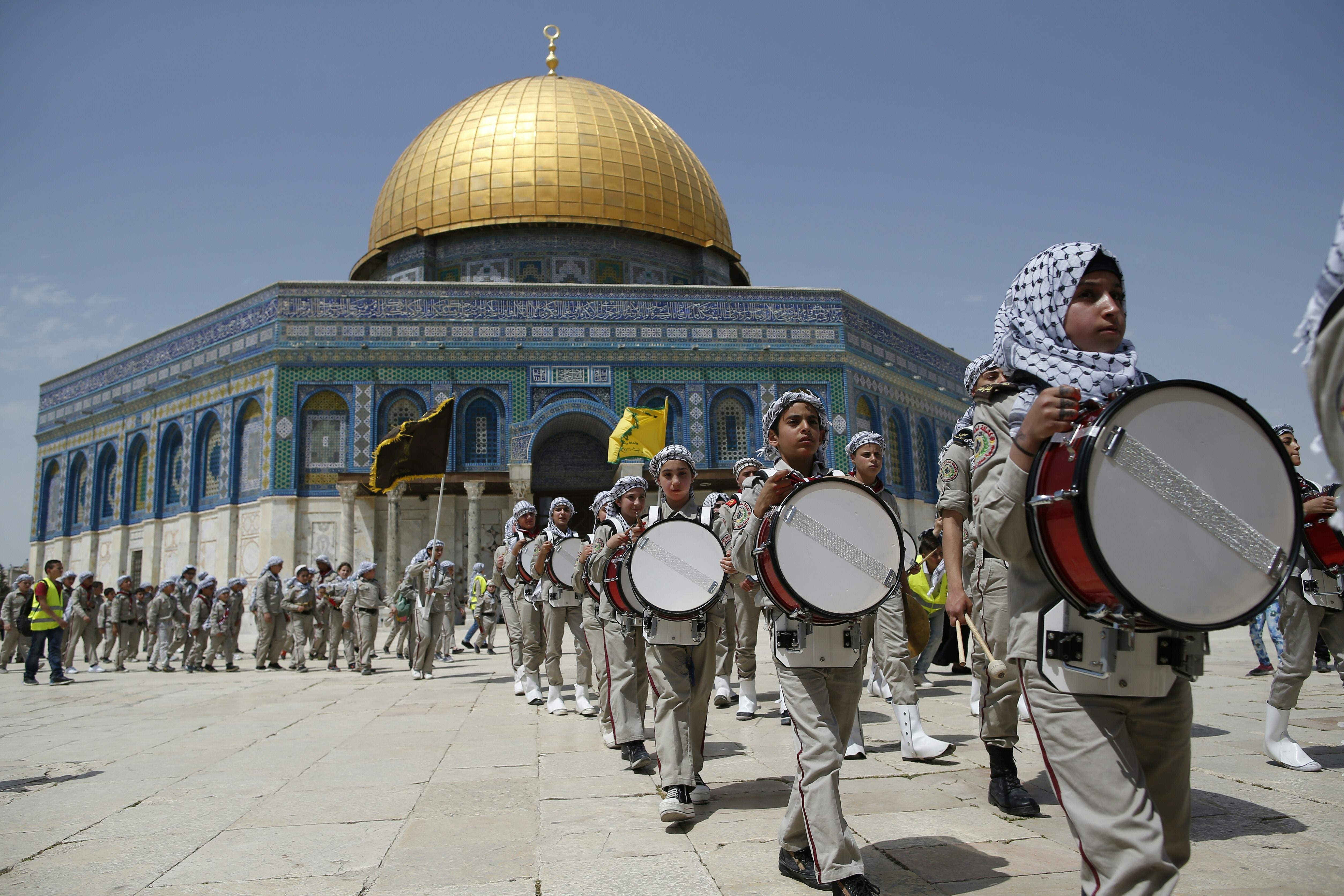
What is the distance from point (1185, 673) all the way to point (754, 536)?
4.99ft

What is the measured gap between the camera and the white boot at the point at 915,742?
15.6 ft

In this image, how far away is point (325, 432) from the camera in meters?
24.2

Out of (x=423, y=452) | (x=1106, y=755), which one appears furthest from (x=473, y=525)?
(x=1106, y=755)

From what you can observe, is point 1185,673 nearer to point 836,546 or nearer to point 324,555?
point 836,546

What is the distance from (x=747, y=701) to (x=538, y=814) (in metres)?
3.11

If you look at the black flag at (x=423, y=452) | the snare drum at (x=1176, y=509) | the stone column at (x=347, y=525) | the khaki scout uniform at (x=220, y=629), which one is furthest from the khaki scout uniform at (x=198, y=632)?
the snare drum at (x=1176, y=509)

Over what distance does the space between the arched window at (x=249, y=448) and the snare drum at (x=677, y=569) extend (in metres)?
22.7

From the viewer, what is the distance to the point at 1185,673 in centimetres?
202

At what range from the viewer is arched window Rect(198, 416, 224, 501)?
25953mm

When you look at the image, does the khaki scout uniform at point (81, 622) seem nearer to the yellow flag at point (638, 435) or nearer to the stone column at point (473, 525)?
the stone column at point (473, 525)

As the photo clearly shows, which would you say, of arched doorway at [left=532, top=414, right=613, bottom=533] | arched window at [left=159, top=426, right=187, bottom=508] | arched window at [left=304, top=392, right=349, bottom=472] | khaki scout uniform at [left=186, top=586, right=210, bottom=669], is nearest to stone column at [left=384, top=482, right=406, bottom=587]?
arched window at [left=304, top=392, right=349, bottom=472]

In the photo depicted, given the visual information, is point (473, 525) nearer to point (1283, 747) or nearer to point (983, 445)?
point (1283, 747)

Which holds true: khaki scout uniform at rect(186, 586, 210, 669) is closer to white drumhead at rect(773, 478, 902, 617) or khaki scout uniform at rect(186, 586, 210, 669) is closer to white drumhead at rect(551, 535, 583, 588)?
white drumhead at rect(551, 535, 583, 588)

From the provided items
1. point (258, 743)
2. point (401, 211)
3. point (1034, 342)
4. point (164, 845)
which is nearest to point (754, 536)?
point (1034, 342)
